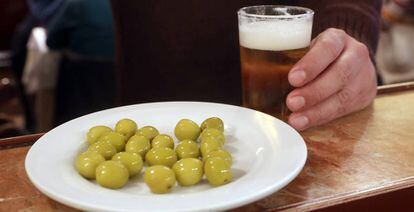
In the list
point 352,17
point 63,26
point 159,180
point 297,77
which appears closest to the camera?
point 159,180

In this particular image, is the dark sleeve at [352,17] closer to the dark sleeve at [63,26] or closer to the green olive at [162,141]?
the green olive at [162,141]

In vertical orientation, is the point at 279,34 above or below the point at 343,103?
above

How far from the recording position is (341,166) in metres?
0.75

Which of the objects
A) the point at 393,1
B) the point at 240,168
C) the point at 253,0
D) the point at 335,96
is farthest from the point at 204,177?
the point at 393,1

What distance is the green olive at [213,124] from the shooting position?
0.81 meters

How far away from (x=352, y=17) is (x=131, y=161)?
788 millimetres

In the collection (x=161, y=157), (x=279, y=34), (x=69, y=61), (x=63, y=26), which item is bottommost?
(x=69, y=61)

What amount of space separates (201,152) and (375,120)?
1.24 feet

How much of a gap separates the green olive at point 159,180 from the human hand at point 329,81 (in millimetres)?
309

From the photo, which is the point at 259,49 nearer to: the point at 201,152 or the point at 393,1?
the point at 201,152

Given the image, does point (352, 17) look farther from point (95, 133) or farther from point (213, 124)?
point (95, 133)

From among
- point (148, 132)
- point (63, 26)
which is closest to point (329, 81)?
point (148, 132)

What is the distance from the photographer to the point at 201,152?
29.8 inches

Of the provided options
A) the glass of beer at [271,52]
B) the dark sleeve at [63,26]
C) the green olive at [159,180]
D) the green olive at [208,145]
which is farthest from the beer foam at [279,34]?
the dark sleeve at [63,26]
